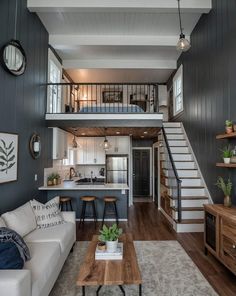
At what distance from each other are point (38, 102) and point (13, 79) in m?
1.30

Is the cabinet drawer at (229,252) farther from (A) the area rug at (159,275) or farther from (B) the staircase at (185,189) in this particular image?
(B) the staircase at (185,189)

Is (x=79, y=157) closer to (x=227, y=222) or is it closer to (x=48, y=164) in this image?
(x=48, y=164)

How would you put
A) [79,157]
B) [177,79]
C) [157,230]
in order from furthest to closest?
[79,157] < [177,79] < [157,230]

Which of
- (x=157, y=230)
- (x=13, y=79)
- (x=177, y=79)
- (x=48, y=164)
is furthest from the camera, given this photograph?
(x=177, y=79)

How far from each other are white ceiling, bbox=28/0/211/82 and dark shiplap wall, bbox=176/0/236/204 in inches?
20.5

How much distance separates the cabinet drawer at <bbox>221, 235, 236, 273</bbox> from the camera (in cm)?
269

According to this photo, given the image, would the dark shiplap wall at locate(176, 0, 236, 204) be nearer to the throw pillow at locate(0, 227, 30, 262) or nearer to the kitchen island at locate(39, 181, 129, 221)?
the kitchen island at locate(39, 181, 129, 221)

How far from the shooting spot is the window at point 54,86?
5828mm

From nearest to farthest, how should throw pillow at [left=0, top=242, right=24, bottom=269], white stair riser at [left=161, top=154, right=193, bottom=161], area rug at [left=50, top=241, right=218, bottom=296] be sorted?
1. throw pillow at [left=0, top=242, right=24, bottom=269]
2. area rug at [left=50, top=241, right=218, bottom=296]
3. white stair riser at [left=161, top=154, right=193, bottom=161]

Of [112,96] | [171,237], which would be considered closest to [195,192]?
[171,237]

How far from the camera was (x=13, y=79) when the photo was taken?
146 inches

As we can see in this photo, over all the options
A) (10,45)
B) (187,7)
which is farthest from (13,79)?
(187,7)

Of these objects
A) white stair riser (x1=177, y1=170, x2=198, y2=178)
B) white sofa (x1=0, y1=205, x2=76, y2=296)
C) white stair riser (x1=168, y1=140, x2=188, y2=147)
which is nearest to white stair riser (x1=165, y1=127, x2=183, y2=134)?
white stair riser (x1=168, y1=140, x2=188, y2=147)

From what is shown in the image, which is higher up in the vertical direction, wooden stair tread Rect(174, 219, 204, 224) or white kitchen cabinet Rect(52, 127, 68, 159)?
white kitchen cabinet Rect(52, 127, 68, 159)
